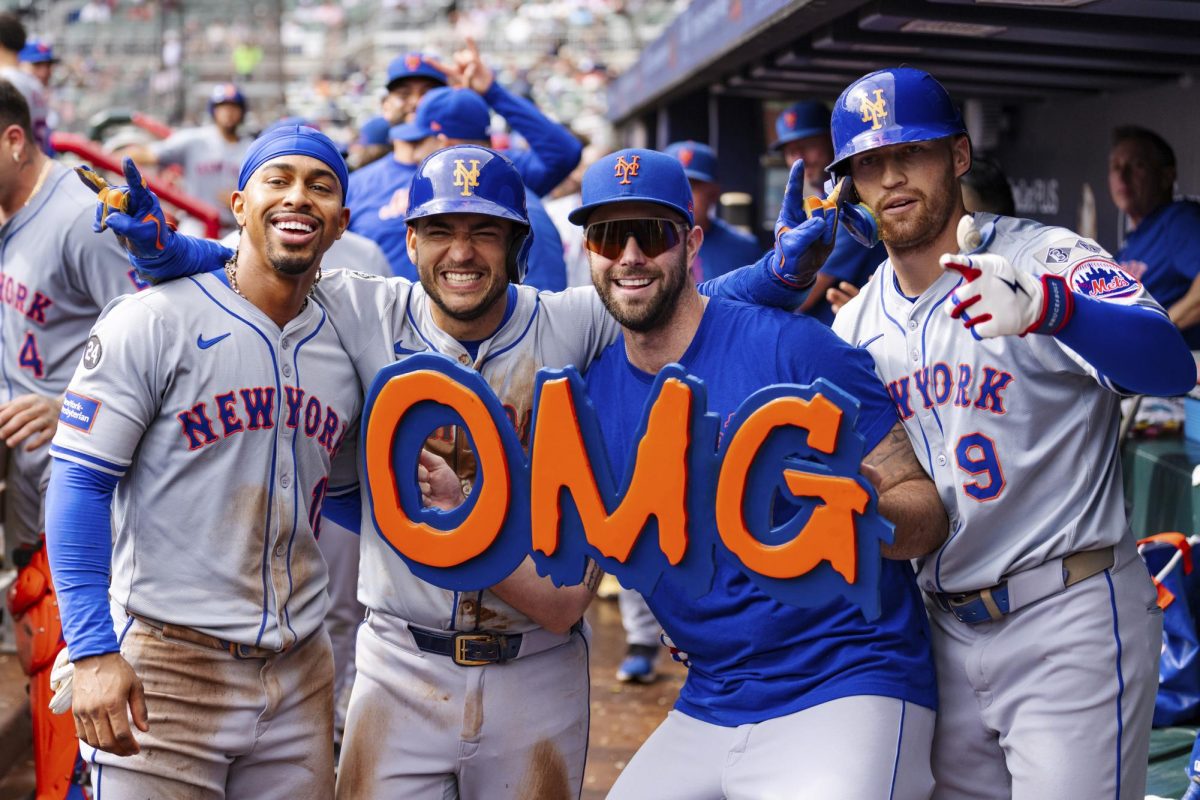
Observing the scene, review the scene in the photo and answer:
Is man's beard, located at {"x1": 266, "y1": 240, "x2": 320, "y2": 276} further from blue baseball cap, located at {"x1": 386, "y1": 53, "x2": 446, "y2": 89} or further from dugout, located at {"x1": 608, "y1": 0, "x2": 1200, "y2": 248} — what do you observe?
blue baseball cap, located at {"x1": 386, "y1": 53, "x2": 446, "y2": 89}

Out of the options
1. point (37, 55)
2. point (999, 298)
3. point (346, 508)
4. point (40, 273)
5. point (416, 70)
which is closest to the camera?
point (999, 298)

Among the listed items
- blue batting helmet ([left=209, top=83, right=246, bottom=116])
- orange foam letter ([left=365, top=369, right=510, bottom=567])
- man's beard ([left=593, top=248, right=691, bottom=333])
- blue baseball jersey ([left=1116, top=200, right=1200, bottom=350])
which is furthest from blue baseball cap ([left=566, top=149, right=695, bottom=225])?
blue batting helmet ([left=209, top=83, right=246, bottom=116])

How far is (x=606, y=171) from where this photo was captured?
3.11m

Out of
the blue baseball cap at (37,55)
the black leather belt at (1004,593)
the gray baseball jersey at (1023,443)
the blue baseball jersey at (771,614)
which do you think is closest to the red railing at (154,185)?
the blue baseball cap at (37,55)

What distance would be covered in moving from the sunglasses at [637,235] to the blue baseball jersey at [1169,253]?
304cm

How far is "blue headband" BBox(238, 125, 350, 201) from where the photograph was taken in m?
3.16

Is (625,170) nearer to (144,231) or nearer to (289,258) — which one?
(289,258)

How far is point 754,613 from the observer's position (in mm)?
3002

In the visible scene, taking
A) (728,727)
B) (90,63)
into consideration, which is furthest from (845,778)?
(90,63)

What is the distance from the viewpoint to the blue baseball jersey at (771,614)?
9.71 ft

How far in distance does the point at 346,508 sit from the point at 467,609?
52cm

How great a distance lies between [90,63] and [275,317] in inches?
1969

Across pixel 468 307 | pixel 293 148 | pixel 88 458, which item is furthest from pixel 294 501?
pixel 293 148

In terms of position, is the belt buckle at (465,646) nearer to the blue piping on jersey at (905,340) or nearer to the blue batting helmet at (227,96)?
the blue piping on jersey at (905,340)
